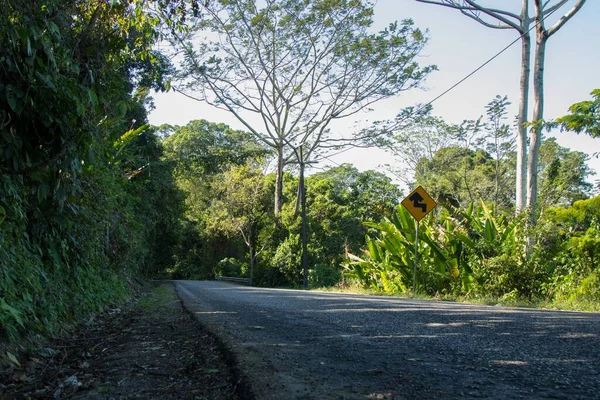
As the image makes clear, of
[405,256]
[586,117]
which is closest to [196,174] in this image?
[405,256]

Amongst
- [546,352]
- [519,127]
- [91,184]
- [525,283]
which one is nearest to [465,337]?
[546,352]

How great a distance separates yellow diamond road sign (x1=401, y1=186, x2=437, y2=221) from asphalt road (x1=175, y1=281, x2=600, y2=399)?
7.67 metres

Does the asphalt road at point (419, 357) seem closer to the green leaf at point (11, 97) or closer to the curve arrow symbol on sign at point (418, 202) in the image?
the green leaf at point (11, 97)

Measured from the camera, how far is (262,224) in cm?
4181

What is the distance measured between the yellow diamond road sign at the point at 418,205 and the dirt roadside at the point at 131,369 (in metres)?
8.67

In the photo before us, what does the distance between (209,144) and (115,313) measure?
47.8m

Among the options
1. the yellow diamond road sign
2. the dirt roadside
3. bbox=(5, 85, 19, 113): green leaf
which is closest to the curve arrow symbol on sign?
the yellow diamond road sign

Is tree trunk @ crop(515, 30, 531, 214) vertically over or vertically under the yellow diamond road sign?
over

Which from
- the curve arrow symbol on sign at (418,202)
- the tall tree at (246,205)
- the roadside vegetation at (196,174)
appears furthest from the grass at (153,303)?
the tall tree at (246,205)

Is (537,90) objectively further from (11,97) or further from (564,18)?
(11,97)

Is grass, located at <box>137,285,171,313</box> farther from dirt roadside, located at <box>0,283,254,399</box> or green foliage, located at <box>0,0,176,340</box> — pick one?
dirt roadside, located at <box>0,283,254,399</box>

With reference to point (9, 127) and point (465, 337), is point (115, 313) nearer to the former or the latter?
point (9, 127)

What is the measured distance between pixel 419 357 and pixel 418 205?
10115 mm

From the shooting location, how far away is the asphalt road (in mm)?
2570
